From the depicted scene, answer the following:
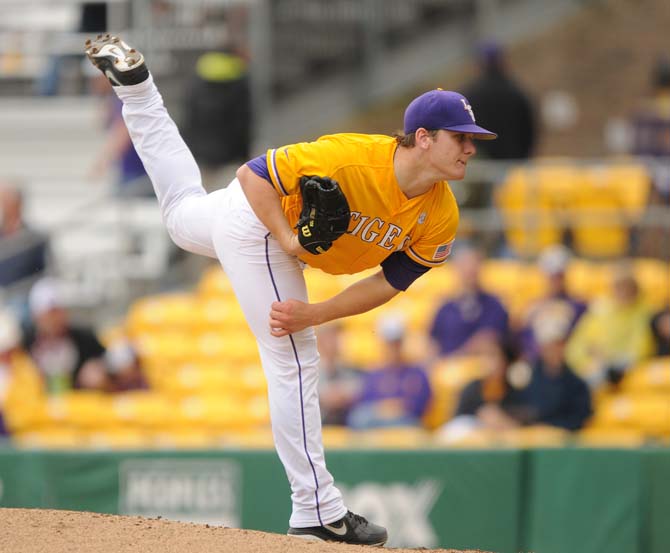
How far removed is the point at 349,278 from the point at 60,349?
2.53 m

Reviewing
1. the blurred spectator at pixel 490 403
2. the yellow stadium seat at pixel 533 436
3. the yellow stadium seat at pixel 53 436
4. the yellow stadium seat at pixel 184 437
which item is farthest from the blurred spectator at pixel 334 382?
the yellow stadium seat at pixel 53 436

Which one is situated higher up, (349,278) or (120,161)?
(120,161)

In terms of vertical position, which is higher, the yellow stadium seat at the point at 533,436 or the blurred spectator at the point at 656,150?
the blurred spectator at the point at 656,150

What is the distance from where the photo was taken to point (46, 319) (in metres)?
11.1

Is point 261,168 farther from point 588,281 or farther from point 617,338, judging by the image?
point 588,281

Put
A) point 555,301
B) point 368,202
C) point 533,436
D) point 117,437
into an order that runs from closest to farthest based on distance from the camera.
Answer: point 368,202, point 533,436, point 117,437, point 555,301

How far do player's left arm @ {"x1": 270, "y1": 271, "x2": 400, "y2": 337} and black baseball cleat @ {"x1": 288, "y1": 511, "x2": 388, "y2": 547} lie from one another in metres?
0.93

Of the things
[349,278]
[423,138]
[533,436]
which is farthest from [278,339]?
[349,278]

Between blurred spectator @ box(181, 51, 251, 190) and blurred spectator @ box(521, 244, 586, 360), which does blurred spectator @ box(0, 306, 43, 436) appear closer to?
blurred spectator @ box(181, 51, 251, 190)

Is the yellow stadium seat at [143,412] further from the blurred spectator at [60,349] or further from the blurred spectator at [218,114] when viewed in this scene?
the blurred spectator at [218,114]

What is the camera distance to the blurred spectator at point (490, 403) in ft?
32.3

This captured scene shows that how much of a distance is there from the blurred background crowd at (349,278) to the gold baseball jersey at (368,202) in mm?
3663

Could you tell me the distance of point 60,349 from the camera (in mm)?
11094

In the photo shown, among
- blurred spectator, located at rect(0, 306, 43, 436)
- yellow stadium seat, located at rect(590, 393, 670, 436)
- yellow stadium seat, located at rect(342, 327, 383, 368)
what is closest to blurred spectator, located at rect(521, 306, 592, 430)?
yellow stadium seat, located at rect(590, 393, 670, 436)
